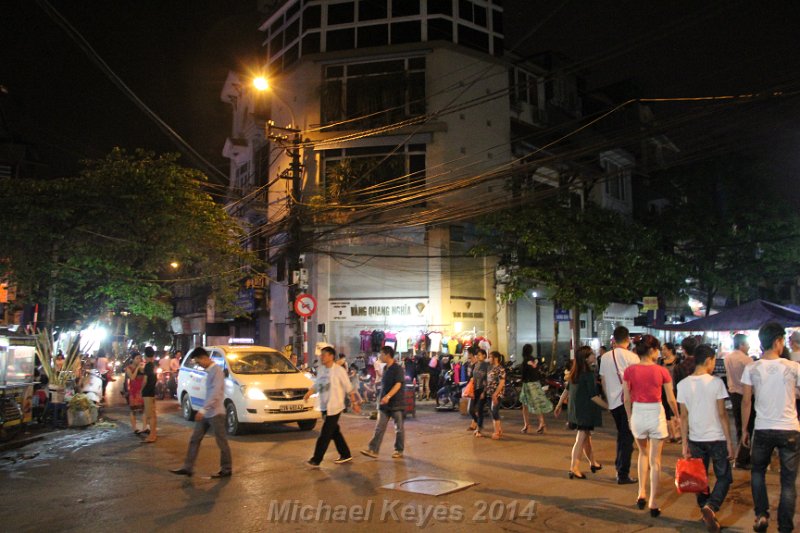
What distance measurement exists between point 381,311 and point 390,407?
1390 cm

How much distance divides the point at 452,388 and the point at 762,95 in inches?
444

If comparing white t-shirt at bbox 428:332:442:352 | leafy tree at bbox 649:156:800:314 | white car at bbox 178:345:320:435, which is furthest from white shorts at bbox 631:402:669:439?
leafy tree at bbox 649:156:800:314

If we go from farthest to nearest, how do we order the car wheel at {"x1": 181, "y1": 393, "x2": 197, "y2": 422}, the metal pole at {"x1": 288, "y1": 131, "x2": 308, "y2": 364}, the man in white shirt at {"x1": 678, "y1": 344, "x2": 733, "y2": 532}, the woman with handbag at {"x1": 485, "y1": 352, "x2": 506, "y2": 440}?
the metal pole at {"x1": 288, "y1": 131, "x2": 308, "y2": 364} < the car wheel at {"x1": 181, "y1": 393, "x2": 197, "y2": 422} < the woman with handbag at {"x1": 485, "y1": 352, "x2": 506, "y2": 440} < the man in white shirt at {"x1": 678, "y1": 344, "x2": 733, "y2": 532}

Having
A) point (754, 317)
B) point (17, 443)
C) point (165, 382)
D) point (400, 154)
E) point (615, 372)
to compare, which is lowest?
point (17, 443)

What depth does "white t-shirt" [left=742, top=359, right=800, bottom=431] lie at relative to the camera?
19.5 ft

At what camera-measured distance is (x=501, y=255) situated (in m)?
23.6

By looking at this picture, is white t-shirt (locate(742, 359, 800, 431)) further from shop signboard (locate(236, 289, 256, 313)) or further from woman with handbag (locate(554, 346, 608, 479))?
shop signboard (locate(236, 289, 256, 313))

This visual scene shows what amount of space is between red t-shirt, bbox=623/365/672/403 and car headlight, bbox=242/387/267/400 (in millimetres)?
8198

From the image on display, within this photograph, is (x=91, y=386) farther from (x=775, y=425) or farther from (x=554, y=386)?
(x=775, y=425)

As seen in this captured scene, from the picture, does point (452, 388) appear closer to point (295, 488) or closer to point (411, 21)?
point (295, 488)

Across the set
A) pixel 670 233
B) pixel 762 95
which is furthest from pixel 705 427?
pixel 670 233

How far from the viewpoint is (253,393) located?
43.2 ft

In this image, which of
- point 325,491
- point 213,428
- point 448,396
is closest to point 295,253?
point 448,396

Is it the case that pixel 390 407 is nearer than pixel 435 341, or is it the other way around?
pixel 390 407
